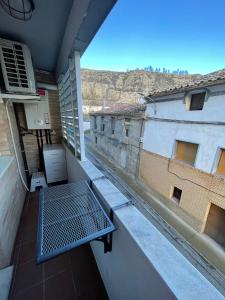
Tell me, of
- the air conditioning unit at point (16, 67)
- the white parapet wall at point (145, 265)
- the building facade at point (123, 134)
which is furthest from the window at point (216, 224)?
the air conditioning unit at point (16, 67)

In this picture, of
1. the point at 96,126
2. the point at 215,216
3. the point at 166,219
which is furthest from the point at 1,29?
the point at 96,126

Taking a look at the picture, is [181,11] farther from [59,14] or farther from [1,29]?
[1,29]

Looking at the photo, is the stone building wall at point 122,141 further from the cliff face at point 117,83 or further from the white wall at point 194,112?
the cliff face at point 117,83

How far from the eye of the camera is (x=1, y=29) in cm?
128

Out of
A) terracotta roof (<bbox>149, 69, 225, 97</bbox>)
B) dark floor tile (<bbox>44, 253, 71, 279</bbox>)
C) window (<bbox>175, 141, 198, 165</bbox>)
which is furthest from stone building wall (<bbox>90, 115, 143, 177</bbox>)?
dark floor tile (<bbox>44, 253, 71, 279</bbox>)

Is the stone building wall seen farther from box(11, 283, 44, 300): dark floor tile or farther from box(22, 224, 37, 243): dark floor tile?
box(11, 283, 44, 300): dark floor tile

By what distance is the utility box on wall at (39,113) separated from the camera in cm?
236

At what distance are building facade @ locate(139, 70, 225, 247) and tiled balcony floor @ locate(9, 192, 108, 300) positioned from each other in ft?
10.7

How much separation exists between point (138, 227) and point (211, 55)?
5786 mm

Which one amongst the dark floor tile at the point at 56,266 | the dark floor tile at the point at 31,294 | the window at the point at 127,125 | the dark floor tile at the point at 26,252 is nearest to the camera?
the dark floor tile at the point at 31,294

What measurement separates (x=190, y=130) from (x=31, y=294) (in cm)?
399

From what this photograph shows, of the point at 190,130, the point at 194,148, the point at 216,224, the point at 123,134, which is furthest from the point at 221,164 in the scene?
the point at 123,134

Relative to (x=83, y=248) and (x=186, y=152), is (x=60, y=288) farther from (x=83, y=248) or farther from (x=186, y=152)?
(x=186, y=152)

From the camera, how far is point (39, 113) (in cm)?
241
